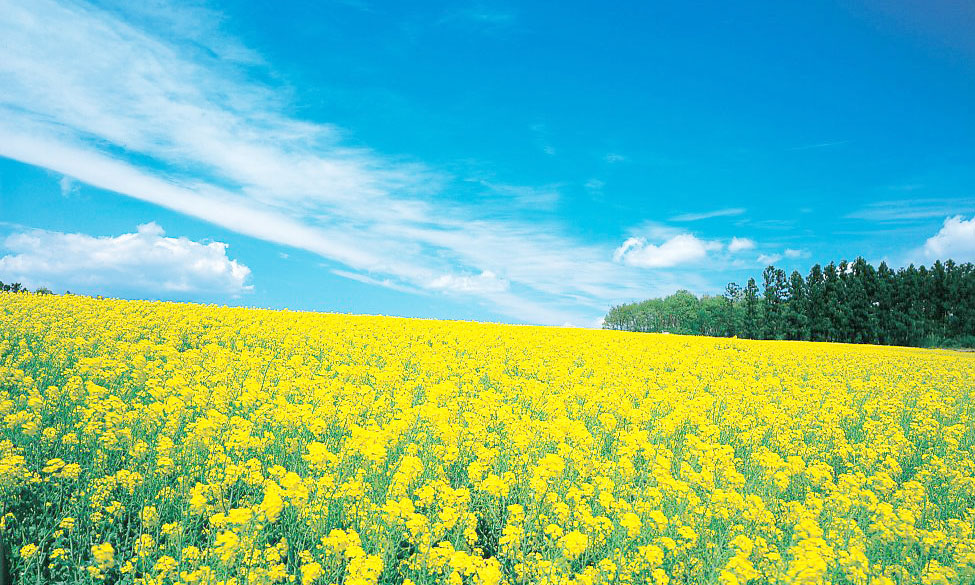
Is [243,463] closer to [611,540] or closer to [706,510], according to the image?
[611,540]

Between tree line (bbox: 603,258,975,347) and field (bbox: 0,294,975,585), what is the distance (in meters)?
60.8

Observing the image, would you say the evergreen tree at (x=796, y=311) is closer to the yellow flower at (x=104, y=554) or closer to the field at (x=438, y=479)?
the field at (x=438, y=479)

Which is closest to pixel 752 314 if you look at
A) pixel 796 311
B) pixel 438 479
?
pixel 796 311

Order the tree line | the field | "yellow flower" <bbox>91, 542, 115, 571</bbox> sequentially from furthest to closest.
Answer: the tree line
the field
"yellow flower" <bbox>91, 542, 115, 571</bbox>

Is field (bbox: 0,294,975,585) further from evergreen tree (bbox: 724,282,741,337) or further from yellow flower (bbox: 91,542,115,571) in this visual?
evergreen tree (bbox: 724,282,741,337)

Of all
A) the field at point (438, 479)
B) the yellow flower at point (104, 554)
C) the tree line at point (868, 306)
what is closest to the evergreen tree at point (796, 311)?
the tree line at point (868, 306)

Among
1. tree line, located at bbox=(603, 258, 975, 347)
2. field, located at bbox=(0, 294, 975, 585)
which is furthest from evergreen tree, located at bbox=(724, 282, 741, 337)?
field, located at bbox=(0, 294, 975, 585)

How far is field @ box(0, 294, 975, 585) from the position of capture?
15.1ft

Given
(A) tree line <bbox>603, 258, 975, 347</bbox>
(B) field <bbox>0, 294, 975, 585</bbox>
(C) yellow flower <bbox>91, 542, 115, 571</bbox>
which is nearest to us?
(C) yellow flower <bbox>91, 542, 115, 571</bbox>

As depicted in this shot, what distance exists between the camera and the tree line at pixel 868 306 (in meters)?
64.5

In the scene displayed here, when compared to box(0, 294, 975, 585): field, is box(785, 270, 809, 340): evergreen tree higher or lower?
higher

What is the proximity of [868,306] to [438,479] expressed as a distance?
247ft

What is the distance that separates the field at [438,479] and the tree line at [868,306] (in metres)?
60.8

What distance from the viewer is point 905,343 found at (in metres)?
64.4
